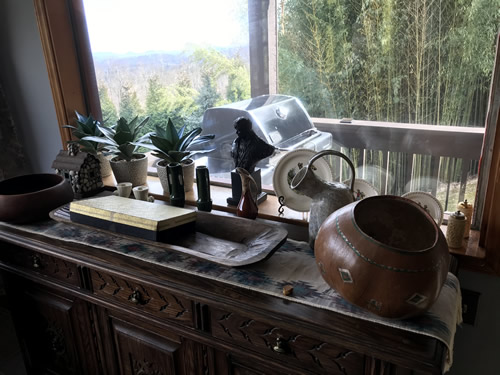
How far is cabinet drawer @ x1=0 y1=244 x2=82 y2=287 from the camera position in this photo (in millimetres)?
1297

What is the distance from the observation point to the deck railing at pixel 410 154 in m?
1.21

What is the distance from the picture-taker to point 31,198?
137 centimetres

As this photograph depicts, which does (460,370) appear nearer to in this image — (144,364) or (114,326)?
(144,364)

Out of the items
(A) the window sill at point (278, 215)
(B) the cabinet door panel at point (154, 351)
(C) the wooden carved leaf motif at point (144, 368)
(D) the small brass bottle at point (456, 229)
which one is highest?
(D) the small brass bottle at point (456, 229)

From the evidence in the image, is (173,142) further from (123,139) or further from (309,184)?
(309,184)

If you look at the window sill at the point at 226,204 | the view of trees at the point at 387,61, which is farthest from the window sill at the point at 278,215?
the view of trees at the point at 387,61

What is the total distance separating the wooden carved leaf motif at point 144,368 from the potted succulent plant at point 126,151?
739 mm

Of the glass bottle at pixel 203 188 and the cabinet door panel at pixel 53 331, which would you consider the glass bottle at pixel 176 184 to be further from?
the cabinet door panel at pixel 53 331

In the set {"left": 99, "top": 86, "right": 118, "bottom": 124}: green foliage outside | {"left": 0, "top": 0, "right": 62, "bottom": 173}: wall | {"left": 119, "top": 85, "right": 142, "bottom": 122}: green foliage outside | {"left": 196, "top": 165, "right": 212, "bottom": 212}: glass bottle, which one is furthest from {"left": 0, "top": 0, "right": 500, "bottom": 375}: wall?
{"left": 196, "top": 165, "right": 212, "bottom": 212}: glass bottle

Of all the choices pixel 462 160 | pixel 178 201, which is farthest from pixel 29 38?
pixel 462 160

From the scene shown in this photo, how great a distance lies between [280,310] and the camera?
0.91 meters

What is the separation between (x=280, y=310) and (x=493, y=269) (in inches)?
25.2

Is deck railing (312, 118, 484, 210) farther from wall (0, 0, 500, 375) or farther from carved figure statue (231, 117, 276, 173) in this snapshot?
wall (0, 0, 500, 375)

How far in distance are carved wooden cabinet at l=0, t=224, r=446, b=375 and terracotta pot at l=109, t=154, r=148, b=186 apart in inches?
17.9
